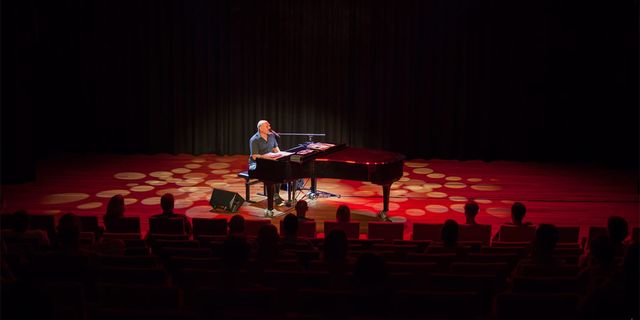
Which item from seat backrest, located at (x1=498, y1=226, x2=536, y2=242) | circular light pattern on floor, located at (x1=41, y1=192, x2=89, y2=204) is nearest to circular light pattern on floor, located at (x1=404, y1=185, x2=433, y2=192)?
seat backrest, located at (x1=498, y1=226, x2=536, y2=242)

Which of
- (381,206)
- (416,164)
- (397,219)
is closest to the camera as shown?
(397,219)

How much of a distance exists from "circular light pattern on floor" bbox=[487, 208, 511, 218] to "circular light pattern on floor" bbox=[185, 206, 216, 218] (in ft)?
12.8

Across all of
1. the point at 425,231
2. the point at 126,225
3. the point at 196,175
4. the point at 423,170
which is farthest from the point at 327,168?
the point at 423,170

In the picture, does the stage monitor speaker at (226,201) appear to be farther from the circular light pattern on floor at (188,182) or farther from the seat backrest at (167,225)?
the seat backrest at (167,225)

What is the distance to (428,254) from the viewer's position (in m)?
4.98

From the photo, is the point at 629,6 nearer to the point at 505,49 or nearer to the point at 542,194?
the point at 505,49

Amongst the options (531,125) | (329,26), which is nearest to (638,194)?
(531,125)

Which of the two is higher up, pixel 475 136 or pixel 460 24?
pixel 460 24

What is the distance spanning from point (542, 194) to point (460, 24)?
444cm

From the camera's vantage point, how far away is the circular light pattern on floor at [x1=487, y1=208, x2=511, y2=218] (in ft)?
29.2

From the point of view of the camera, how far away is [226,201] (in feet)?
28.7

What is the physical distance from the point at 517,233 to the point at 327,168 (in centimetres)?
279

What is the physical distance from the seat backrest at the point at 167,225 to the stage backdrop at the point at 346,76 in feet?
24.8

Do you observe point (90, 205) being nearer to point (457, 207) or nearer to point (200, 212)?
point (200, 212)
